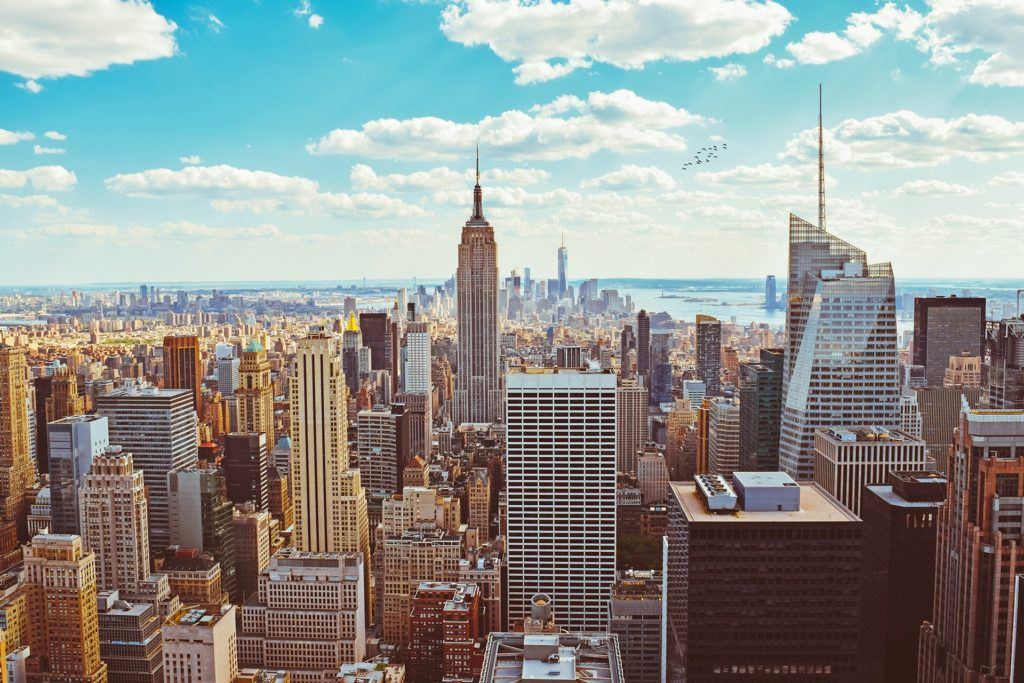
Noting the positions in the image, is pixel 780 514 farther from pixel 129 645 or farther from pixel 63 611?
pixel 63 611

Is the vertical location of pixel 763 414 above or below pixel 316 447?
above

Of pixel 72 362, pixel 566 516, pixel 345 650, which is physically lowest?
pixel 345 650

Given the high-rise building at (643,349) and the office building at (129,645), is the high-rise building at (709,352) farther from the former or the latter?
the office building at (129,645)

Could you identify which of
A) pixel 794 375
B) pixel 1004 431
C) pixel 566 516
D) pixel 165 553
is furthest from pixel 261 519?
pixel 1004 431

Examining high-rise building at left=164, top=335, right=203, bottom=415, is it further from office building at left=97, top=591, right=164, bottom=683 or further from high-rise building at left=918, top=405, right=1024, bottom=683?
high-rise building at left=918, top=405, right=1024, bottom=683

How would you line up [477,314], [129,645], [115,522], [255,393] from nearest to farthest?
[129,645] < [115,522] < [255,393] < [477,314]

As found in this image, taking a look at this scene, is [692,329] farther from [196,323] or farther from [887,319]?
[196,323]

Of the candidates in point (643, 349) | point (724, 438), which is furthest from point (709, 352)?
point (724, 438)
